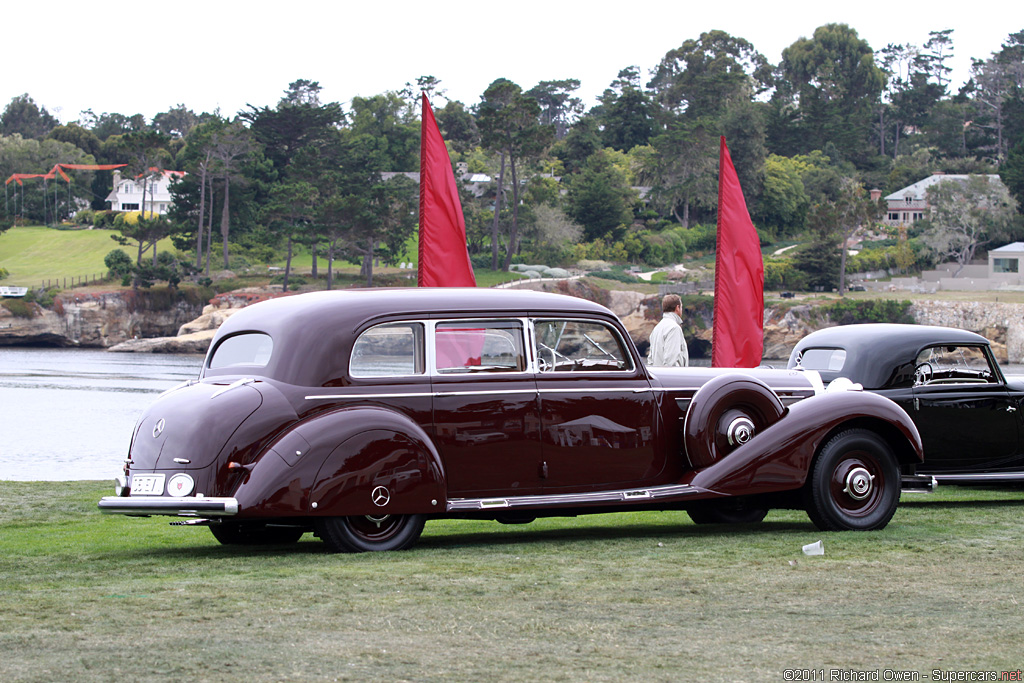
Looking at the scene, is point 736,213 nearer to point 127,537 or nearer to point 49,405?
point 127,537

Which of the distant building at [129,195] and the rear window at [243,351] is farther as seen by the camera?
the distant building at [129,195]

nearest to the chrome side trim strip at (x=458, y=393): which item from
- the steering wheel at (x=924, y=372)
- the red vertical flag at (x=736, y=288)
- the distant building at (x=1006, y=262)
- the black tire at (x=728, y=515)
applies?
the black tire at (x=728, y=515)

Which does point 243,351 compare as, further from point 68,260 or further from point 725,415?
point 68,260

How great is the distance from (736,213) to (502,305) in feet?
30.4

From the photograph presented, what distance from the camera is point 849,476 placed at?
28.7 ft

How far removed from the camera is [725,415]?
866 centimetres

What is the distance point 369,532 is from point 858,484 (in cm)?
395

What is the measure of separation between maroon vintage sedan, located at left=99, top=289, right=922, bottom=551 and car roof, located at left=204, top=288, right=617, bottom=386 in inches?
0.6

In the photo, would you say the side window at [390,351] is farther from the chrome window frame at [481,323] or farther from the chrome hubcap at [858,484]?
the chrome hubcap at [858,484]

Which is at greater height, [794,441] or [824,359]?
[824,359]

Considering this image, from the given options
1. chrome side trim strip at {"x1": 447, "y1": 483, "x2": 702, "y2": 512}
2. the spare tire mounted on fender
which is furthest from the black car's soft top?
chrome side trim strip at {"x1": 447, "y1": 483, "x2": 702, "y2": 512}

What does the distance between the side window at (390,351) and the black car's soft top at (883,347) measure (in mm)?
5562

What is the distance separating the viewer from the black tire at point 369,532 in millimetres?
7406

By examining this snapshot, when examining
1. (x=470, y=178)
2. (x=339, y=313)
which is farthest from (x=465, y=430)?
(x=470, y=178)
